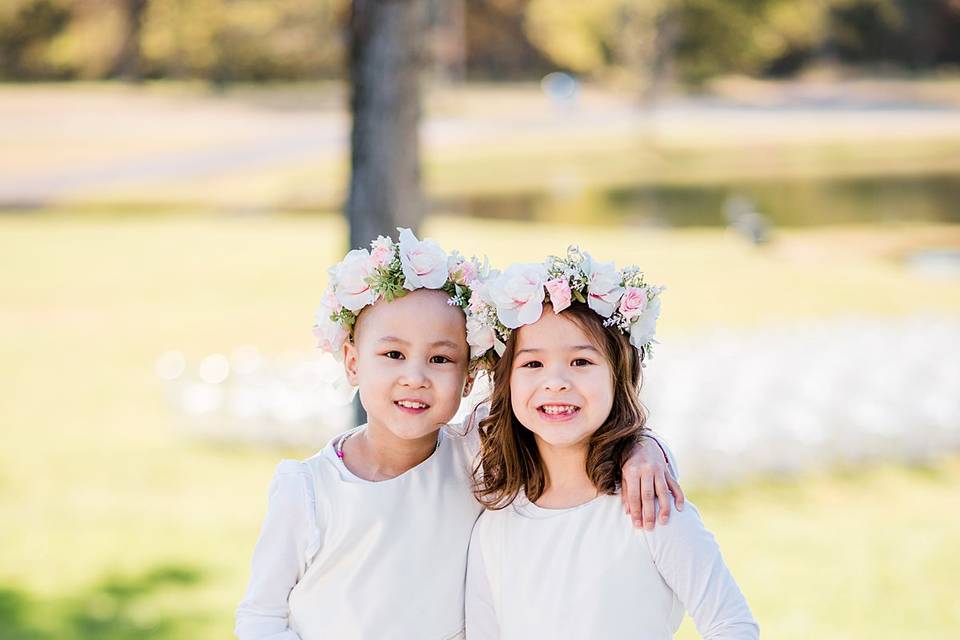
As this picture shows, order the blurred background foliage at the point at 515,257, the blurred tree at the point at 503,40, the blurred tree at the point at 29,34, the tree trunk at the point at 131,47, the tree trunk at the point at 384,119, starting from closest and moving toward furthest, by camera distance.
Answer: the tree trunk at the point at 384,119, the blurred background foliage at the point at 515,257, the blurred tree at the point at 29,34, the tree trunk at the point at 131,47, the blurred tree at the point at 503,40

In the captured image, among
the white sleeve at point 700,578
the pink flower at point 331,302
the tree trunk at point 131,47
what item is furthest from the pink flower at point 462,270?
the tree trunk at point 131,47

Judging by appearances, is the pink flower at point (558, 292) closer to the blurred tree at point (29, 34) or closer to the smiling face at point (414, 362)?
the smiling face at point (414, 362)

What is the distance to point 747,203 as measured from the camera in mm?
22344

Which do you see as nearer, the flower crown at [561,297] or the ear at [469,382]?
the flower crown at [561,297]

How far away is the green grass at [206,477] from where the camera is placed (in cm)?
485

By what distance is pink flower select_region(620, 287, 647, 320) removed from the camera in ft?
6.74

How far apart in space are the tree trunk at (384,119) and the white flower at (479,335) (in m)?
2.12

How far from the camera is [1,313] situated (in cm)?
1132

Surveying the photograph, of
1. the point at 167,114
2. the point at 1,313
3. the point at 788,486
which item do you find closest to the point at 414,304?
A: the point at 788,486

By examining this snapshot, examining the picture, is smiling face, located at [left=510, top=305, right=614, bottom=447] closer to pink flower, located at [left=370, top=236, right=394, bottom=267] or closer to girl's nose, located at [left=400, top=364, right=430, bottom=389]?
girl's nose, located at [left=400, top=364, right=430, bottom=389]

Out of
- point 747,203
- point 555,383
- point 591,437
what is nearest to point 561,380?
point 555,383

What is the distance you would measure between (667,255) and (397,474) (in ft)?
39.5

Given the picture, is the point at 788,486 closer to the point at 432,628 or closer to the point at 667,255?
the point at 432,628

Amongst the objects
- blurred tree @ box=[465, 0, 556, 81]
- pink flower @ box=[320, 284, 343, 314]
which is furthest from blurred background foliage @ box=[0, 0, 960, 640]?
blurred tree @ box=[465, 0, 556, 81]
